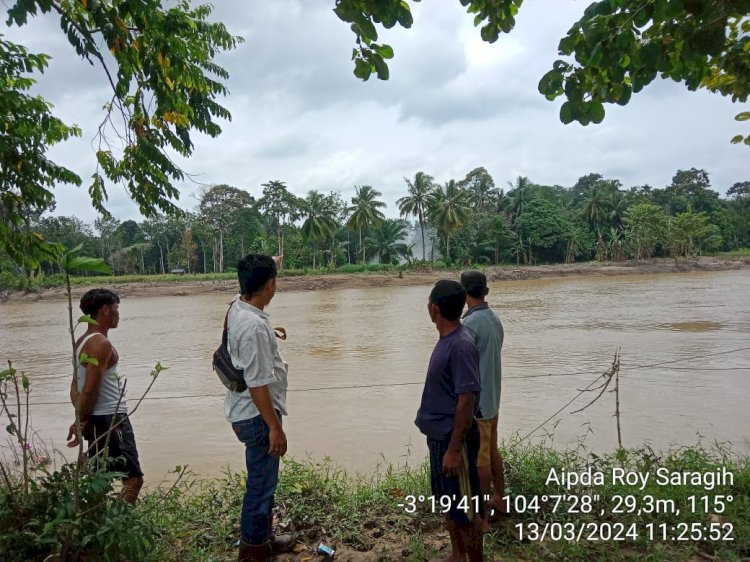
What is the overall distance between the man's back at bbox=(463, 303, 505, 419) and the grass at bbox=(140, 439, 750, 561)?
549 mm

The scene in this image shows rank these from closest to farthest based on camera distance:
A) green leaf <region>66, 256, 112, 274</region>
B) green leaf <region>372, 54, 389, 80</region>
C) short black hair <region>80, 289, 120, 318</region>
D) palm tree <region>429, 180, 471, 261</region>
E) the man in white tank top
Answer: green leaf <region>66, 256, 112, 274</region> → green leaf <region>372, 54, 389, 80</region> → the man in white tank top → short black hair <region>80, 289, 120, 318</region> → palm tree <region>429, 180, 471, 261</region>

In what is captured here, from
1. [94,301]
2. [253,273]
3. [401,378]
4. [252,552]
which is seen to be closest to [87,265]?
[253,273]

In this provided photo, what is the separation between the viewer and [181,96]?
2680 mm

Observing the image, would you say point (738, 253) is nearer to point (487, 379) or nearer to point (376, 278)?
point (376, 278)

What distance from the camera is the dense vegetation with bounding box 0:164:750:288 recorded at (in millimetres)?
42750

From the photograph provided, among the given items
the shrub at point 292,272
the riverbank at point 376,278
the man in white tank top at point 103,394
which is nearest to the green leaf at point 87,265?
the man in white tank top at point 103,394

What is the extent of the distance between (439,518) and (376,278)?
35.9m

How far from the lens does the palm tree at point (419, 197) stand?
146 feet

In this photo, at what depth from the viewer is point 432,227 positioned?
4816cm

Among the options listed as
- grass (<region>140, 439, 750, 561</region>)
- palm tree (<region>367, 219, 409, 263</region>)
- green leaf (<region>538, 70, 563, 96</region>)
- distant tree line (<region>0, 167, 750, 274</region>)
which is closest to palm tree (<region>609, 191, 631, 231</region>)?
distant tree line (<region>0, 167, 750, 274</region>)

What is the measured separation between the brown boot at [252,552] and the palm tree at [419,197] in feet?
140

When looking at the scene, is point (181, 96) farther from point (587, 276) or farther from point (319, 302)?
point (587, 276)

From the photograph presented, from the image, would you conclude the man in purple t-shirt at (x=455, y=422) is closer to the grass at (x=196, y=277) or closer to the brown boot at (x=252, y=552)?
the brown boot at (x=252, y=552)

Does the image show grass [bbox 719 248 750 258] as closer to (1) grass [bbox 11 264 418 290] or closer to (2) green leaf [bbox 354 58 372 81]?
(1) grass [bbox 11 264 418 290]
